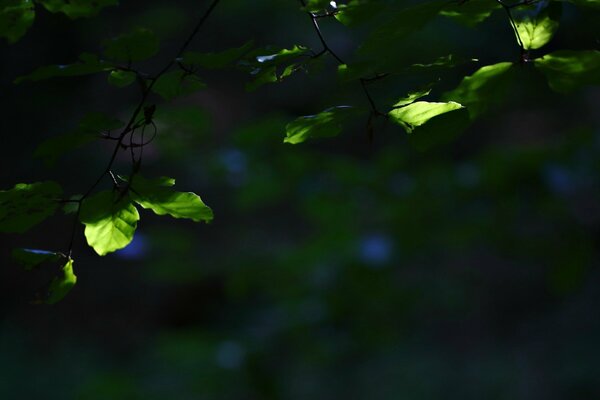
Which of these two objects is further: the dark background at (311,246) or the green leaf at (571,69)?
the dark background at (311,246)

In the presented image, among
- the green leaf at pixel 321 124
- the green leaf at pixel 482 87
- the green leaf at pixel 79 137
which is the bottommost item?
the green leaf at pixel 79 137

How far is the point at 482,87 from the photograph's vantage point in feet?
2.67

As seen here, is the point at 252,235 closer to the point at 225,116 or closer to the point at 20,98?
the point at 20,98

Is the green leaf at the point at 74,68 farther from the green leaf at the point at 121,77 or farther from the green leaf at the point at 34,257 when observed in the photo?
the green leaf at the point at 34,257

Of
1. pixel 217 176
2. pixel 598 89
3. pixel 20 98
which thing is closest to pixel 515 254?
pixel 217 176

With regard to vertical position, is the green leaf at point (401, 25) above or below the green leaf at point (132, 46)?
above

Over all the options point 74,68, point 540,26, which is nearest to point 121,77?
point 74,68

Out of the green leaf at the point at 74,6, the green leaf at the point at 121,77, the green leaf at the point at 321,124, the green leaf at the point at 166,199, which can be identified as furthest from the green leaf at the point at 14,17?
the green leaf at the point at 321,124

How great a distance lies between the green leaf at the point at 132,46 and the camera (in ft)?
2.79

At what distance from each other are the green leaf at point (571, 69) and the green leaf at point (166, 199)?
398mm

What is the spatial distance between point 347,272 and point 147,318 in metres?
2.90

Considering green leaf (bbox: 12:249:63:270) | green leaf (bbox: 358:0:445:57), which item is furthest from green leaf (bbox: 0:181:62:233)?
green leaf (bbox: 358:0:445:57)

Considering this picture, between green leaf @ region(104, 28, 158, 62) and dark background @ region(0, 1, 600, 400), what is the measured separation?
0.70 feet

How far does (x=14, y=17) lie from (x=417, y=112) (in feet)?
1.69
